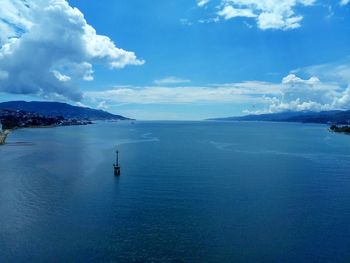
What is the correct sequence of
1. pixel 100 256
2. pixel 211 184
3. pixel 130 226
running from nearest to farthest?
pixel 100 256
pixel 130 226
pixel 211 184

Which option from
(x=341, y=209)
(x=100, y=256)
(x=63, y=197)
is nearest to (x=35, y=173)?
(x=63, y=197)

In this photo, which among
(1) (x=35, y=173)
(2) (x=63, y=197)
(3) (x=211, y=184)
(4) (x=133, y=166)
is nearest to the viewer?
(2) (x=63, y=197)

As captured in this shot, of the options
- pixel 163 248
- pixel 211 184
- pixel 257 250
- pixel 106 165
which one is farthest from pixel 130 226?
pixel 106 165

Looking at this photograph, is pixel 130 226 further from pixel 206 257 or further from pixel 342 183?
pixel 342 183

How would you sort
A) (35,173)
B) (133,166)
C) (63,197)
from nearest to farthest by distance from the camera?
(63,197)
(35,173)
(133,166)

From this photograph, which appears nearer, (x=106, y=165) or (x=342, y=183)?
(x=342, y=183)

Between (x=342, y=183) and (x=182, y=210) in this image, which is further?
(x=342, y=183)

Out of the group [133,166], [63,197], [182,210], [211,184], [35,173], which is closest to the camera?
[182,210]

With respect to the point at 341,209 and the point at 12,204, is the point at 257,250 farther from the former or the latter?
the point at 12,204
